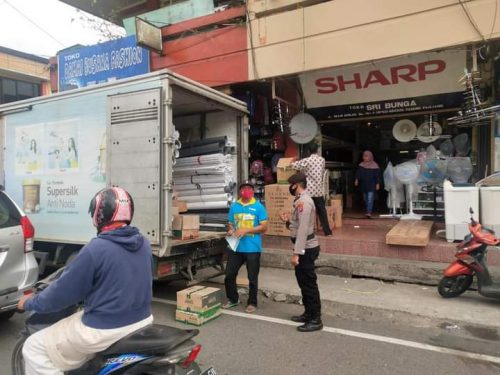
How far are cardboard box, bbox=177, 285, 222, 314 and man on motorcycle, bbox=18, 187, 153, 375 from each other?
8.69 ft

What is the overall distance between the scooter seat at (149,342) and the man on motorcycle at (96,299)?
2.2 inches

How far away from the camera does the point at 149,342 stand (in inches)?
93.4

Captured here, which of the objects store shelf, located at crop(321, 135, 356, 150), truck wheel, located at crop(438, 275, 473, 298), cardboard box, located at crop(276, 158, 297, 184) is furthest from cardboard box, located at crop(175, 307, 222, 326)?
store shelf, located at crop(321, 135, 356, 150)

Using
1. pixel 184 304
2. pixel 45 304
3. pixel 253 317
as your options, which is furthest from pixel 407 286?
pixel 45 304

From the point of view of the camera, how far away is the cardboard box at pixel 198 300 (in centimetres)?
516

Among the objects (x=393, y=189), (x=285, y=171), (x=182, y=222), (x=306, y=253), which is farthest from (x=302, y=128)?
(x=306, y=253)

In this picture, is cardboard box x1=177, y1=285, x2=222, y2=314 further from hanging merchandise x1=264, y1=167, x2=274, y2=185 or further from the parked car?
hanging merchandise x1=264, y1=167, x2=274, y2=185

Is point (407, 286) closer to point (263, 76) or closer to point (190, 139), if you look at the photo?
point (190, 139)

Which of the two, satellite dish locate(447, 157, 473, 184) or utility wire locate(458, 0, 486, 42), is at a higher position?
utility wire locate(458, 0, 486, 42)

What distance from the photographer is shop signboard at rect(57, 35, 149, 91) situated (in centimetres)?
1118

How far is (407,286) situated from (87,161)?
4.92 m

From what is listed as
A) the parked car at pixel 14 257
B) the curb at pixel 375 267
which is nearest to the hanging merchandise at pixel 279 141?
the curb at pixel 375 267

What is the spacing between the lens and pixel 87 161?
5.95 meters

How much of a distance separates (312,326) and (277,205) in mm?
3973
